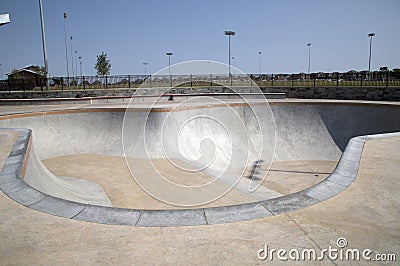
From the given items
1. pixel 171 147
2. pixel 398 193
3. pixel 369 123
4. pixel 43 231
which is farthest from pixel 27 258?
pixel 369 123

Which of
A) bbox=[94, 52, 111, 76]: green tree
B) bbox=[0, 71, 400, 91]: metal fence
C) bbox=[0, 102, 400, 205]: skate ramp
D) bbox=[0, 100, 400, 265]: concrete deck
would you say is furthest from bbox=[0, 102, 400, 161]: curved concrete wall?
bbox=[94, 52, 111, 76]: green tree

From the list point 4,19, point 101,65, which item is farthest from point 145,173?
point 101,65

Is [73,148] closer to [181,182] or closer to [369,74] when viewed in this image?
[181,182]

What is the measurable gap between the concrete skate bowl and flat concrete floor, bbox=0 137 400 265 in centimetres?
22

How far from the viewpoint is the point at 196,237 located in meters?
2.85

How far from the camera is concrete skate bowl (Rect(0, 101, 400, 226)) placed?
3514 millimetres

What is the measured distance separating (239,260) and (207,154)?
11.4 meters

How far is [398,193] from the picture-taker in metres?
3.94

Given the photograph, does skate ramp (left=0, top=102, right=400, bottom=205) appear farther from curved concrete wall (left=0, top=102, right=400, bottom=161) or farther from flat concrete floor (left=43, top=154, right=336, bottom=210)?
flat concrete floor (left=43, top=154, right=336, bottom=210)

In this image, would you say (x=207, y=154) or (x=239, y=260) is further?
(x=207, y=154)
